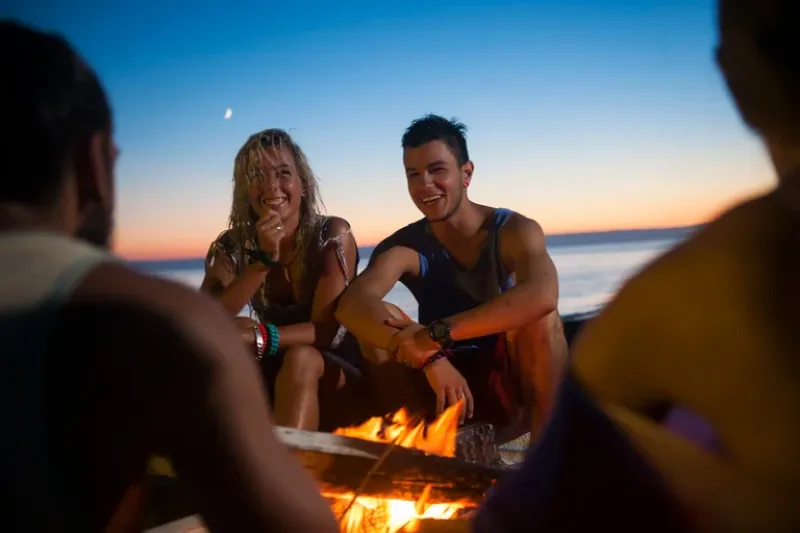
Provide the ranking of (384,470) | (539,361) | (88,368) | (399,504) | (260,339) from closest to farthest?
1. (88,368)
2. (384,470)
3. (399,504)
4. (539,361)
5. (260,339)

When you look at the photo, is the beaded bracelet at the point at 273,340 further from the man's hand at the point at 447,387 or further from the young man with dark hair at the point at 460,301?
the man's hand at the point at 447,387

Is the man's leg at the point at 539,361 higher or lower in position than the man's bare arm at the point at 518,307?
lower

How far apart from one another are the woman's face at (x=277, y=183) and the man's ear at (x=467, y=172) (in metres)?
0.89

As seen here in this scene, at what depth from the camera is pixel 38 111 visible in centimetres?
85

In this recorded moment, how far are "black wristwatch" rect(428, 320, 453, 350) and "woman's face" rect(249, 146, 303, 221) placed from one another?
1145 mm

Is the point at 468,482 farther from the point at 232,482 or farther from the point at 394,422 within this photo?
the point at 232,482

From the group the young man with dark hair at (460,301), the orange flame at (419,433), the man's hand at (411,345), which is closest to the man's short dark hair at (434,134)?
the young man with dark hair at (460,301)

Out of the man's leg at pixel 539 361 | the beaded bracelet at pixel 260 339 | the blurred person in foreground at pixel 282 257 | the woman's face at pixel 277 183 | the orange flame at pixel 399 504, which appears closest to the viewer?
the orange flame at pixel 399 504

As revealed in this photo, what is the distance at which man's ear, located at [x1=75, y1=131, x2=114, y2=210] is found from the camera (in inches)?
36.1

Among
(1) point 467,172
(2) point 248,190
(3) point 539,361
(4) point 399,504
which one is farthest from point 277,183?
(4) point 399,504

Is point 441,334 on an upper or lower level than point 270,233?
lower

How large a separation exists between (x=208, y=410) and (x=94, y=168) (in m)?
0.40

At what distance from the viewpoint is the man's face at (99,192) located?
930 millimetres

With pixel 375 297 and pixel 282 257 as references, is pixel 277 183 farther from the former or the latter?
pixel 375 297
